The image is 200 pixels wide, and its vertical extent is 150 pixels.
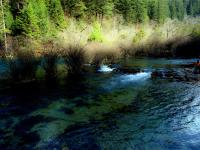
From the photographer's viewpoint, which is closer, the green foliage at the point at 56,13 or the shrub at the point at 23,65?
the shrub at the point at 23,65

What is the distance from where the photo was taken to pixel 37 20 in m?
56.3

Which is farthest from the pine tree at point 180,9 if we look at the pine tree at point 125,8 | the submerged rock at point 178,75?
the submerged rock at point 178,75

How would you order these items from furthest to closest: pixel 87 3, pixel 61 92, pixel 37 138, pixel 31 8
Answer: pixel 87 3, pixel 31 8, pixel 61 92, pixel 37 138

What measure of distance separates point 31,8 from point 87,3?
19407mm

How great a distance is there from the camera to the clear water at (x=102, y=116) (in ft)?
40.1

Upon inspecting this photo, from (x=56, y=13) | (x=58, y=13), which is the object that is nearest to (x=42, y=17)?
(x=56, y=13)

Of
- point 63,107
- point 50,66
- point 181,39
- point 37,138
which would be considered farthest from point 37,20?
point 37,138

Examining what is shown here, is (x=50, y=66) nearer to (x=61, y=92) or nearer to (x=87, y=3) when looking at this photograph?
(x=61, y=92)

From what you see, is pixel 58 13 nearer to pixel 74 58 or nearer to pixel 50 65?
pixel 74 58

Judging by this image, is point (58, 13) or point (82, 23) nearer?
point (82, 23)

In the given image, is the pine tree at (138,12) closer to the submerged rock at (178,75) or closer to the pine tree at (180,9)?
the pine tree at (180,9)

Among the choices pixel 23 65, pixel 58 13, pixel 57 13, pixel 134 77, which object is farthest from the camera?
pixel 58 13

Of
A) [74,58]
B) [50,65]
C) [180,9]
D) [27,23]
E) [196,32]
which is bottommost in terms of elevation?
[50,65]

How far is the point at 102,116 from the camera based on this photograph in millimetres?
15758
